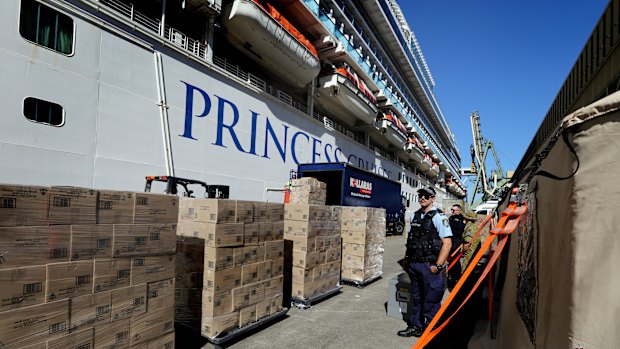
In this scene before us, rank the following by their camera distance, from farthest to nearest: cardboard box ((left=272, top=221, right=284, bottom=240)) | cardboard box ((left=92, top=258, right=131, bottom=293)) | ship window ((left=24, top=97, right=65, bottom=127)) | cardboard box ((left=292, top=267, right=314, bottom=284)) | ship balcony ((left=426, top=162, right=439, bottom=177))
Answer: ship balcony ((left=426, top=162, right=439, bottom=177))
ship window ((left=24, top=97, right=65, bottom=127))
cardboard box ((left=292, top=267, right=314, bottom=284))
cardboard box ((left=272, top=221, right=284, bottom=240))
cardboard box ((left=92, top=258, right=131, bottom=293))

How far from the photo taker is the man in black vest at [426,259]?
4.12 m

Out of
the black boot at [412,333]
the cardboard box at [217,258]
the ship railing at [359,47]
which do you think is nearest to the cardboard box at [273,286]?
the cardboard box at [217,258]

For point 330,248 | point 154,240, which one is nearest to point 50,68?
point 154,240

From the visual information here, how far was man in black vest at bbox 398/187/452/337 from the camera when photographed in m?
4.12

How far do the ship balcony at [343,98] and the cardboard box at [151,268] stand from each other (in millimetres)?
16357

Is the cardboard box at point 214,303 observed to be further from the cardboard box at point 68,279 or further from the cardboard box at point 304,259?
the cardboard box at point 304,259

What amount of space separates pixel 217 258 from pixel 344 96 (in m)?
16.8

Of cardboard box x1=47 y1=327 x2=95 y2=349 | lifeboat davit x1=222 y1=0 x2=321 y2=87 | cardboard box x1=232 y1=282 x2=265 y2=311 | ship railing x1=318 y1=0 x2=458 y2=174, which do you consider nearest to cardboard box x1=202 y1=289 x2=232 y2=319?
cardboard box x1=232 y1=282 x2=265 y2=311

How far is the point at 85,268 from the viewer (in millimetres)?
2684

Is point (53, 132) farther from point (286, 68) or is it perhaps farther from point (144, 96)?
point (286, 68)

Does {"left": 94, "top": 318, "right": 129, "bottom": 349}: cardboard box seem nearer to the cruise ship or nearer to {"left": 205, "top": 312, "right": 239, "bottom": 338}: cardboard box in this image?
{"left": 205, "top": 312, "right": 239, "bottom": 338}: cardboard box

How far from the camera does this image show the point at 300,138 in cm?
1658

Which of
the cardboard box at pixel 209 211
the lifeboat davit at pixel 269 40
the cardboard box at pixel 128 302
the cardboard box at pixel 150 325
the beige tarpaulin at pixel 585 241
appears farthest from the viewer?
the lifeboat davit at pixel 269 40

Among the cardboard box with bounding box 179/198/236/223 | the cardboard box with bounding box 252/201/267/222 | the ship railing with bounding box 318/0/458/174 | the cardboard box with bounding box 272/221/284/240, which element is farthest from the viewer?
the ship railing with bounding box 318/0/458/174
